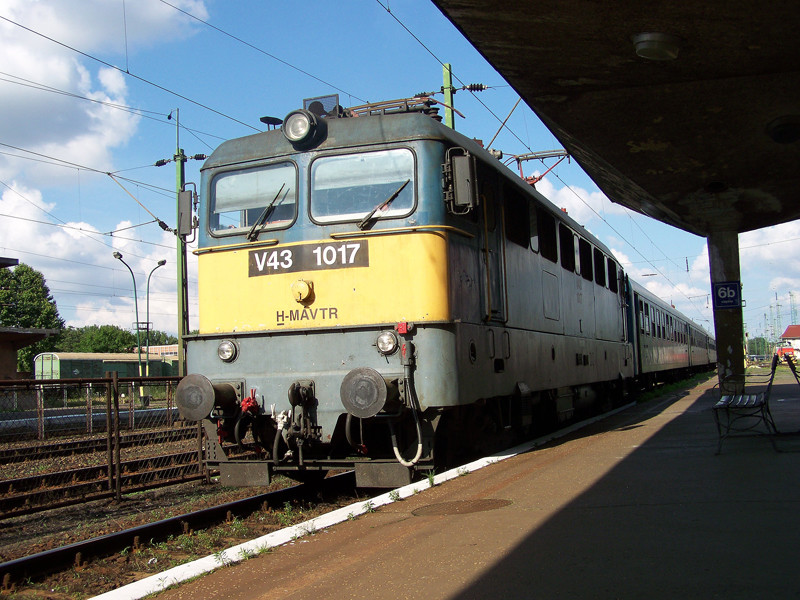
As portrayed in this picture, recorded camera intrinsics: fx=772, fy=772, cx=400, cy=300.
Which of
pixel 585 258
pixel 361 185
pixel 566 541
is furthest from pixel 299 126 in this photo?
pixel 585 258

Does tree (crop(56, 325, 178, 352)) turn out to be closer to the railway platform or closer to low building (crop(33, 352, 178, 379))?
low building (crop(33, 352, 178, 379))

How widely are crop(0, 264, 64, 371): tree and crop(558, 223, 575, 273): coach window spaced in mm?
61866

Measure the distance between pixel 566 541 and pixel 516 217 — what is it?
18.7ft

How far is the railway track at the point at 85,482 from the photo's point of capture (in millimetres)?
8398

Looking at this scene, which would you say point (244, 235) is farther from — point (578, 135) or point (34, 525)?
point (578, 135)

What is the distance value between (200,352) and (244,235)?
1.29 meters

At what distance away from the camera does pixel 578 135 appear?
32.1ft

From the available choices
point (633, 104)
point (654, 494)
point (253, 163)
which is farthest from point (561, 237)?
point (654, 494)

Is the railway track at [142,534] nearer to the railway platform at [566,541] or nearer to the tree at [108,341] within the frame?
the railway platform at [566,541]

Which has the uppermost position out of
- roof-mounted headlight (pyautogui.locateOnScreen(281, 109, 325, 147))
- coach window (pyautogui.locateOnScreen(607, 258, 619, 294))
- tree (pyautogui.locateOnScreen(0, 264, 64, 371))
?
tree (pyautogui.locateOnScreen(0, 264, 64, 371))

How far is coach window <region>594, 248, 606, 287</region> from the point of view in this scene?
15047 mm

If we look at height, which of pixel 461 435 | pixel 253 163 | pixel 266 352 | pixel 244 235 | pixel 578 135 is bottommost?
pixel 461 435

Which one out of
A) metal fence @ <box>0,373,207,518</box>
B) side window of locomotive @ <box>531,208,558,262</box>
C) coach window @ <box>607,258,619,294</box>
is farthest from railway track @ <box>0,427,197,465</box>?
coach window @ <box>607,258,619,294</box>

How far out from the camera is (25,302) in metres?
65.9
